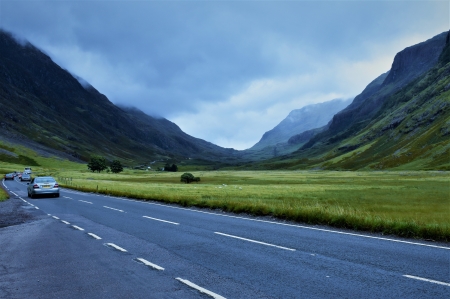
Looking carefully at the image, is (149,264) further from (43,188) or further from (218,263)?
(43,188)

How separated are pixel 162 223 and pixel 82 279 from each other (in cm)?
908

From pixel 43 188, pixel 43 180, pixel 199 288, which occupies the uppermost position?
pixel 43 180

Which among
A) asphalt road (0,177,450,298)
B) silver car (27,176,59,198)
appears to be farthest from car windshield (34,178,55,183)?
asphalt road (0,177,450,298)

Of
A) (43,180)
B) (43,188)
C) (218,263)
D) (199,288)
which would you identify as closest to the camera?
(199,288)

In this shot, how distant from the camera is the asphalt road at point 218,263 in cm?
769

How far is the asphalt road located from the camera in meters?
7.69

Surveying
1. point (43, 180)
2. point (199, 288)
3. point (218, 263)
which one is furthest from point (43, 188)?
point (199, 288)

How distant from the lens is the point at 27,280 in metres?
8.66

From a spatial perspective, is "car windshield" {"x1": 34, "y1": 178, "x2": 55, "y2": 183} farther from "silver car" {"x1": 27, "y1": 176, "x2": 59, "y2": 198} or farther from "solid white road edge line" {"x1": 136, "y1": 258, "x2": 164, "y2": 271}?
"solid white road edge line" {"x1": 136, "y1": 258, "x2": 164, "y2": 271}

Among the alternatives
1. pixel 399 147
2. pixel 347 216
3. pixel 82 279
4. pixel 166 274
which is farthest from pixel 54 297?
pixel 399 147

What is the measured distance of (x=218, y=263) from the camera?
985 centimetres

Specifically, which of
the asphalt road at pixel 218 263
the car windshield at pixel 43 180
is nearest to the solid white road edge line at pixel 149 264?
the asphalt road at pixel 218 263

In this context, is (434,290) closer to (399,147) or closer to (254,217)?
(254,217)

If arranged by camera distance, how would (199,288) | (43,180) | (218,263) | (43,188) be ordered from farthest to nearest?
(43,180) < (43,188) < (218,263) < (199,288)
